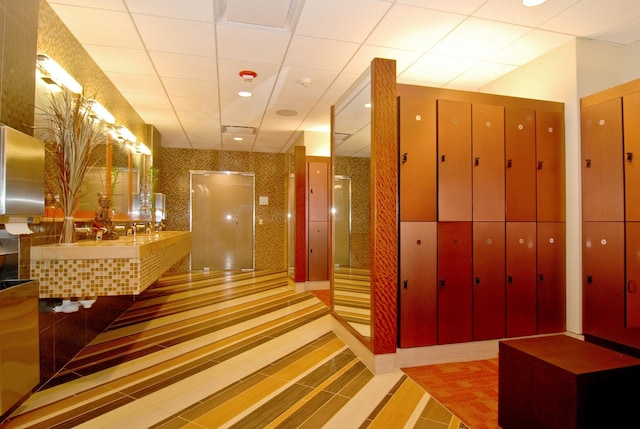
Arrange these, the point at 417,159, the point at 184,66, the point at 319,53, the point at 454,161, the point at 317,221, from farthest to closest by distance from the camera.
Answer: the point at 317,221 < the point at 184,66 < the point at 319,53 < the point at 454,161 < the point at 417,159

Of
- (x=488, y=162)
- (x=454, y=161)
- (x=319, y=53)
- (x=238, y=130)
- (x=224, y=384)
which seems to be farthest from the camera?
(x=238, y=130)

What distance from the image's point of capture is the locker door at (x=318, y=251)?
5844 mm

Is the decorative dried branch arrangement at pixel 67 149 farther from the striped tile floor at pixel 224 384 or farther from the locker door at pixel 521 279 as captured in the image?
the locker door at pixel 521 279

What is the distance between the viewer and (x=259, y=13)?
2680mm

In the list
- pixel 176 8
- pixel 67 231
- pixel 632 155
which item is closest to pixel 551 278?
pixel 632 155

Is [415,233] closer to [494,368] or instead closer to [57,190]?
[494,368]

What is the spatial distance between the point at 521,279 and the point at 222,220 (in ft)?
20.6

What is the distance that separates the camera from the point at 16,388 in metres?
1.79

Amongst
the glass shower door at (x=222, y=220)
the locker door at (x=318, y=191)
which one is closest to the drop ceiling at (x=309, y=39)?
the locker door at (x=318, y=191)

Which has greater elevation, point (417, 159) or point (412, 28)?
point (412, 28)

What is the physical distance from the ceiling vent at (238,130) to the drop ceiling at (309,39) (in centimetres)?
138

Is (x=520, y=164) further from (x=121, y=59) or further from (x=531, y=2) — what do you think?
(x=121, y=59)

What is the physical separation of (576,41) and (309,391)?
3.79 m

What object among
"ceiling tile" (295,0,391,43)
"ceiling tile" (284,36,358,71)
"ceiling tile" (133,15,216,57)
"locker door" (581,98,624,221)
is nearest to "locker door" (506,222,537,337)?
"locker door" (581,98,624,221)
